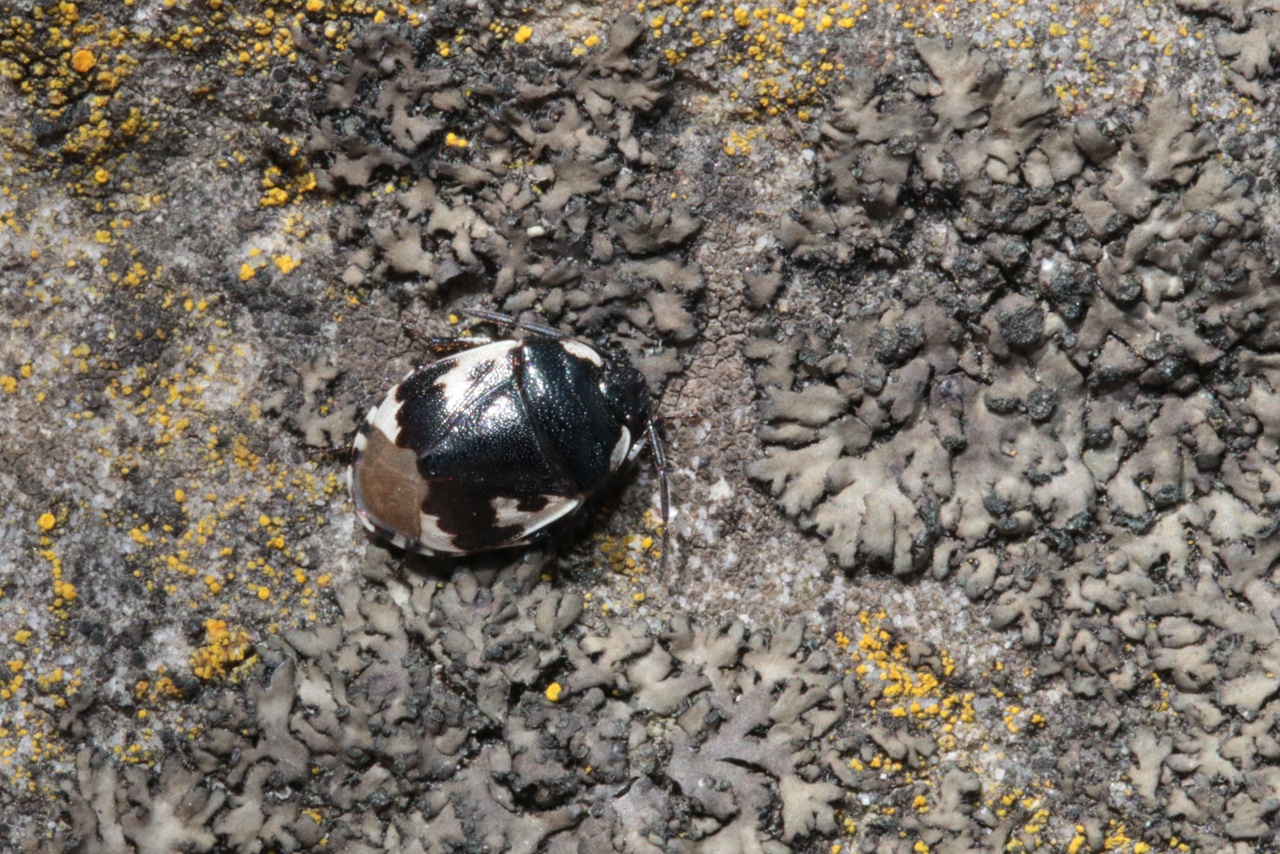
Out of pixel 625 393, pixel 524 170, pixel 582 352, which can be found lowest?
pixel 625 393

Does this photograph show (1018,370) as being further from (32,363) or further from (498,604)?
(32,363)

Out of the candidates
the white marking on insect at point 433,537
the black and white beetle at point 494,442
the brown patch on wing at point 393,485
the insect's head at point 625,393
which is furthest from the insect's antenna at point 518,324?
the white marking on insect at point 433,537

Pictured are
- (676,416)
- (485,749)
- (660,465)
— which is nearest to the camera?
(485,749)

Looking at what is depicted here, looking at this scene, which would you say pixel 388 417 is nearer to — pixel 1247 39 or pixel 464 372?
pixel 464 372

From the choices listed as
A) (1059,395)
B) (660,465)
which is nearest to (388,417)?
(660,465)

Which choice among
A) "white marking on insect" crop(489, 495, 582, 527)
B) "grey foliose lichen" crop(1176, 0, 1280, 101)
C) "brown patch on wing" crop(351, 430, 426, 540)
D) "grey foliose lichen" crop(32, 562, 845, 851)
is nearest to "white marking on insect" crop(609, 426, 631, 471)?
"white marking on insect" crop(489, 495, 582, 527)

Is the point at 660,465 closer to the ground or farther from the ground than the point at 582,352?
closer to the ground
